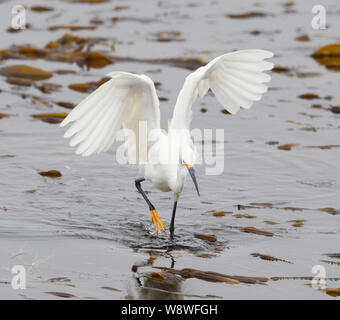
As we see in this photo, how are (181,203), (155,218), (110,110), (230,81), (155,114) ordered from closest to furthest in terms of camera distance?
(110,110)
(155,114)
(155,218)
(230,81)
(181,203)

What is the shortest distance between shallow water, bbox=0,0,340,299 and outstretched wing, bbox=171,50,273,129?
3.07ft

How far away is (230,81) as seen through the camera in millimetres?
A: 6438

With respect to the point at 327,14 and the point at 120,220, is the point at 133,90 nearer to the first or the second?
the point at 120,220

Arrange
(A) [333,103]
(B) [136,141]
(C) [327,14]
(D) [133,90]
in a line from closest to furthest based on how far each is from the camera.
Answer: (D) [133,90] → (B) [136,141] → (A) [333,103] → (C) [327,14]

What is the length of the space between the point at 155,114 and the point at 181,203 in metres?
1.26

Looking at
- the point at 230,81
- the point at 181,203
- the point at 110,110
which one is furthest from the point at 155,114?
the point at 181,203

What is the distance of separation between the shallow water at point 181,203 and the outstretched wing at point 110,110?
81 cm

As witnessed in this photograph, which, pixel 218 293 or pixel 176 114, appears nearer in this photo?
pixel 218 293

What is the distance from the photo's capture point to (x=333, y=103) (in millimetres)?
9844

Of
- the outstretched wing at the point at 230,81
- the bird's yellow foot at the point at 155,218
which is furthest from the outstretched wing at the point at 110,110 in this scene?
the bird's yellow foot at the point at 155,218

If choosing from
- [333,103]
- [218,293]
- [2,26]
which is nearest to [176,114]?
[218,293]

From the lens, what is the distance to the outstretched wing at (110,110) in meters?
5.53

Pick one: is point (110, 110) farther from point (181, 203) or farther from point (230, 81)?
point (181, 203)

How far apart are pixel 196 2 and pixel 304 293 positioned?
12.2 m
